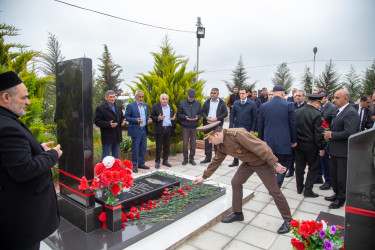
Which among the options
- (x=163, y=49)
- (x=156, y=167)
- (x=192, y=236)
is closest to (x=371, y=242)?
(x=192, y=236)

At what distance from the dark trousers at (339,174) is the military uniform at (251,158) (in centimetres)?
150

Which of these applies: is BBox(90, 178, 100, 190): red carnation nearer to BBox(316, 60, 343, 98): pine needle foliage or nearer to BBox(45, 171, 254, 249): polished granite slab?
BBox(45, 171, 254, 249): polished granite slab

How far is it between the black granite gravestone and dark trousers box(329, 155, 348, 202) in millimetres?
2809

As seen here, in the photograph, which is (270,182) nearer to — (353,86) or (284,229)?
(284,229)

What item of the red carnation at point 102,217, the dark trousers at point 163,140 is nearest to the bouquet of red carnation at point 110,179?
the red carnation at point 102,217

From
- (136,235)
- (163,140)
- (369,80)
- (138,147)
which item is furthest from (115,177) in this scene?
(369,80)

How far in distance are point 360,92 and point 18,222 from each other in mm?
33530

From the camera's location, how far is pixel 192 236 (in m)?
3.30

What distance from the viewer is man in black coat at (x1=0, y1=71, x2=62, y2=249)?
5.48 ft

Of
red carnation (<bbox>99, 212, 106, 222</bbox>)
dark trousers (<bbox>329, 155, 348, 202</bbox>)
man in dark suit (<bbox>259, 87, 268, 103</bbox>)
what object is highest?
man in dark suit (<bbox>259, 87, 268, 103</bbox>)

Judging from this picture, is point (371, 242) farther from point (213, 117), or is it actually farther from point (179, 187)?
point (213, 117)

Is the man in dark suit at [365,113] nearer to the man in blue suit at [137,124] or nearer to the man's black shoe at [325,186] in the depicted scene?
the man's black shoe at [325,186]

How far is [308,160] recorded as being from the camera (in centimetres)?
473

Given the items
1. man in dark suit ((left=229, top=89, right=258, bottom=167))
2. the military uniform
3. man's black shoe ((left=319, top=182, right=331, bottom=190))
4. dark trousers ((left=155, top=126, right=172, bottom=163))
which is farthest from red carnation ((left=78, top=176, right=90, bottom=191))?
man's black shoe ((left=319, top=182, right=331, bottom=190))
